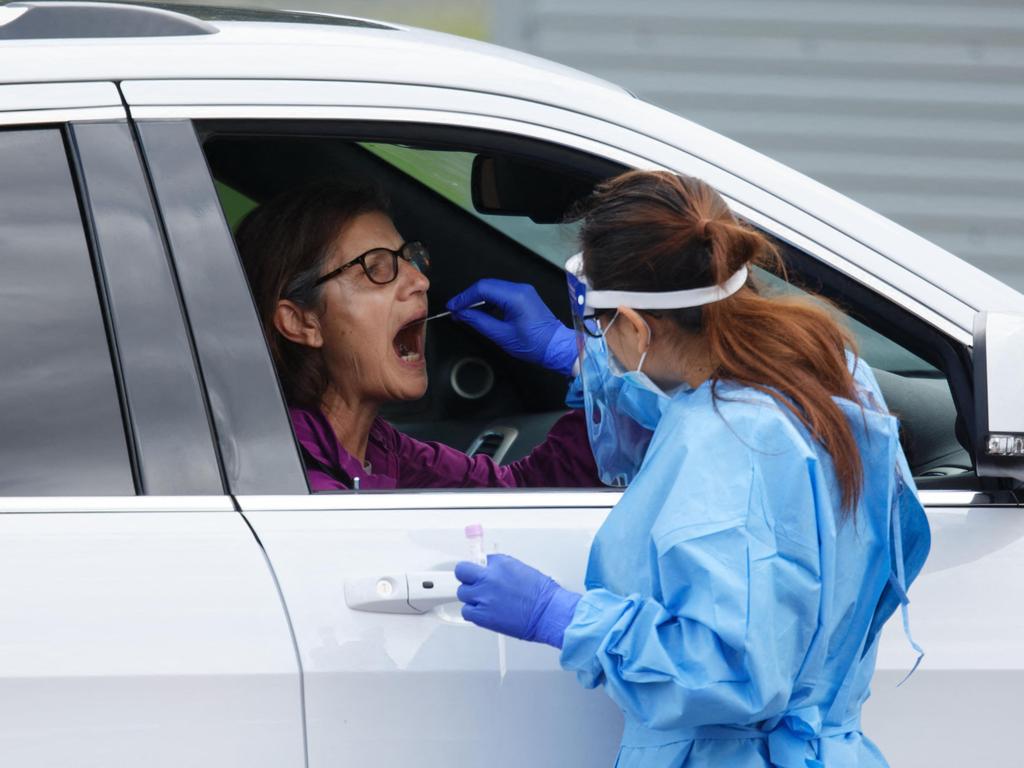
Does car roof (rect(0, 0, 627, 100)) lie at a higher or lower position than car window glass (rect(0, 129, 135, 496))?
higher

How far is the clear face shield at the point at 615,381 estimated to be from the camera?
65.8 inches

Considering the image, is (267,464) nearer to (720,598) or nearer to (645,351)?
(645,351)

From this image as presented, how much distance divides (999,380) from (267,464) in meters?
1.01

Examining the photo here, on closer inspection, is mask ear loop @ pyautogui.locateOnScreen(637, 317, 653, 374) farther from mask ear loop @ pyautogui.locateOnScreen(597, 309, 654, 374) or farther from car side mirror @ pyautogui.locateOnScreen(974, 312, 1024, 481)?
car side mirror @ pyautogui.locateOnScreen(974, 312, 1024, 481)

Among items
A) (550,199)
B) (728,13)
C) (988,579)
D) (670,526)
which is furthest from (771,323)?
(728,13)

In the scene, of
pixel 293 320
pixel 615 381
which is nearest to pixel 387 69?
pixel 615 381

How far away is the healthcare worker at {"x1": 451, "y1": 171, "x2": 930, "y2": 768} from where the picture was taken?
4.95 feet

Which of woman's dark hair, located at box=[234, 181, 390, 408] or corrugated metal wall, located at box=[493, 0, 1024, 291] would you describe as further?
corrugated metal wall, located at box=[493, 0, 1024, 291]

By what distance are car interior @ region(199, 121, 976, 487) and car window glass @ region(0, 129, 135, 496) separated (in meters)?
0.22

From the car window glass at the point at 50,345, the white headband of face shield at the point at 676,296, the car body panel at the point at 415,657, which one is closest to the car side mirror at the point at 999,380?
the white headband of face shield at the point at 676,296

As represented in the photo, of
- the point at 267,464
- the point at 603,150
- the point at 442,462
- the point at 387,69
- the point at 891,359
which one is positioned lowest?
the point at 442,462

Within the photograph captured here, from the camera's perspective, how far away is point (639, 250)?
1674 mm

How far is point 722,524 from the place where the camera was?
4.96 feet

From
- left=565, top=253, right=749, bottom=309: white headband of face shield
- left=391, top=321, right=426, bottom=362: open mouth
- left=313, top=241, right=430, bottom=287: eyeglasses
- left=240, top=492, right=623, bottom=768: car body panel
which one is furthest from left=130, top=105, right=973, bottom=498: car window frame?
left=391, top=321, right=426, bottom=362: open mouth
